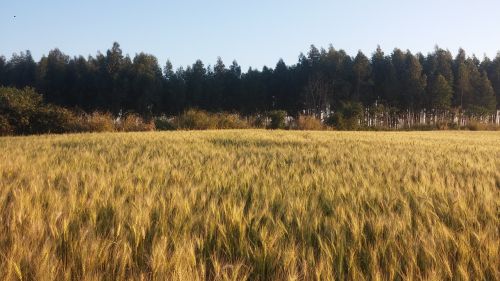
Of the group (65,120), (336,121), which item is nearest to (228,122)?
(65,120)

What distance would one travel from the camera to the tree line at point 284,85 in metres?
59.4

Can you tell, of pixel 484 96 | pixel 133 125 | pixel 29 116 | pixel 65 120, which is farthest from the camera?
pixel 484 96

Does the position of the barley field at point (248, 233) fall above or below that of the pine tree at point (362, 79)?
below

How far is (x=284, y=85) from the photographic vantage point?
64.5m

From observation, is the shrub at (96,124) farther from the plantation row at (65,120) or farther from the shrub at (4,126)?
the shrub at (4,126)

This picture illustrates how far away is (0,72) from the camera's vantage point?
78.4 meters

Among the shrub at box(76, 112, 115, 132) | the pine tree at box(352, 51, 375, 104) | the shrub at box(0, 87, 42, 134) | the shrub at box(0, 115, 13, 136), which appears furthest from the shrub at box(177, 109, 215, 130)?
the pine tree at box(352, 51, 375, 104)

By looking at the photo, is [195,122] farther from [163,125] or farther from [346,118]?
[346,118]

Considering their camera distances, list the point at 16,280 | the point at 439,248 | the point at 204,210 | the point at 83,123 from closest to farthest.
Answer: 1. the point at 16,280
2. the point at 439,248
3. the point at 204,210
4. the point at 83,123

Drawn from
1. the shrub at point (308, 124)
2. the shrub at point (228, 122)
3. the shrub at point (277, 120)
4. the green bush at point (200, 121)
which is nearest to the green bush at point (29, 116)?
the green bush at point (200, 121)

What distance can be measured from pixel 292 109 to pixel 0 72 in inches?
2508

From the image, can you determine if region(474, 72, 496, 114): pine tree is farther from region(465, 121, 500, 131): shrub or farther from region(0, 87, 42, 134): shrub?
region(0, 87, 42, 134): shrub

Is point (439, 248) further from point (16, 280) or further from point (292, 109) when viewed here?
point (292, 109)

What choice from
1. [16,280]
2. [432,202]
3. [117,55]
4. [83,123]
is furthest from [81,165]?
[117,55]
